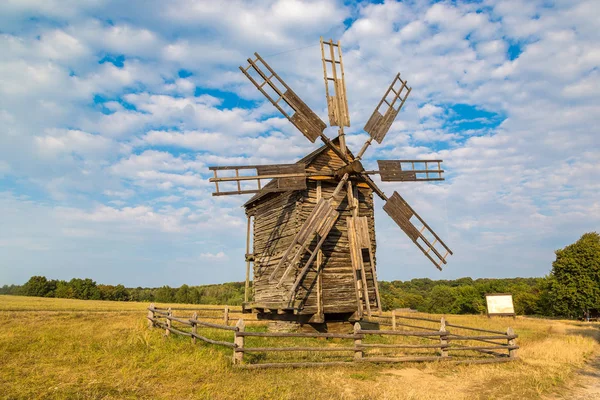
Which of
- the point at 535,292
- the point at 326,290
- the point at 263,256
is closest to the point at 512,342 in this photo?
the point at 326,290

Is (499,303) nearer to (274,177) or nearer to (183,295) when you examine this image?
(274,177)

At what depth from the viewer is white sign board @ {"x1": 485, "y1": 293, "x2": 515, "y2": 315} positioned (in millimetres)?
28328

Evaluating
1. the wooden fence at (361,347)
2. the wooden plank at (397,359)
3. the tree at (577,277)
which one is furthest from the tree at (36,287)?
the tree at (577,277)

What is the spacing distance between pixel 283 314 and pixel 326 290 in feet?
6.71

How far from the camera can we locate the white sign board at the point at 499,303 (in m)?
28.3

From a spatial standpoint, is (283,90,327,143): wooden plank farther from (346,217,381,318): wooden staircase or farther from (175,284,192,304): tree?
(175,284,192,304): tree

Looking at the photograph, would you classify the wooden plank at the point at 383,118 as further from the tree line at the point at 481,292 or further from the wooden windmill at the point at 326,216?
the tree line at the point at 481,292

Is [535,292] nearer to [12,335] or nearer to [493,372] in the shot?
[493,372]

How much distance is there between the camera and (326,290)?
14359 mm

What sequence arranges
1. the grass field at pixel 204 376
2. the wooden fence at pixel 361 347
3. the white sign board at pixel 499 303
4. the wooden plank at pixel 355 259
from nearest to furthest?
the grass field at pixel 204 376, the wooden fence at pixel 361 347, the wooden plank at pixel 355 259, the white sign board at pixel 499 303

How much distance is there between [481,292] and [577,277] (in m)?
31.8

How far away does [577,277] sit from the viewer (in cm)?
3167

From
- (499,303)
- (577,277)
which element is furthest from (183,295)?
(577,277)

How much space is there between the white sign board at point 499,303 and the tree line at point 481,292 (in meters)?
7.73
